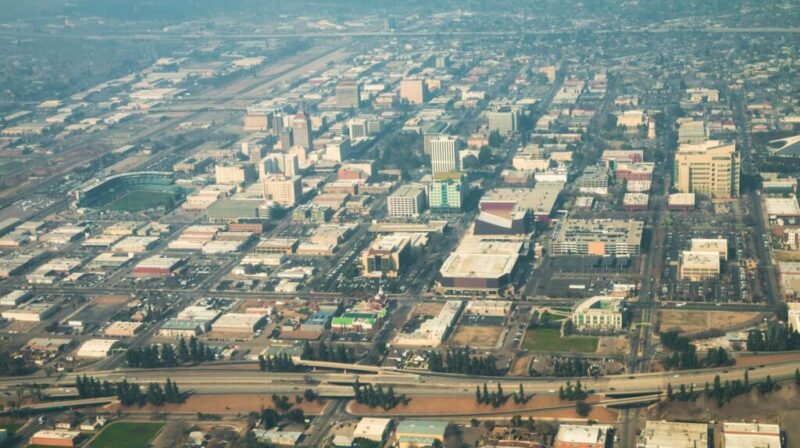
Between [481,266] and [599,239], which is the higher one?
[599,239]

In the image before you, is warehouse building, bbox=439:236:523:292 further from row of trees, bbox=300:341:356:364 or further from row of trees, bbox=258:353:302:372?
row of trees, bbox=258:353:302:372

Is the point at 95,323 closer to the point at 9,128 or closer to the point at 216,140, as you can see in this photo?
the point at 216,140

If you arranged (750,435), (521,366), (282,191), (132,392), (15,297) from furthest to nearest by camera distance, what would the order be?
(282,191) < (15,297) < (521,366) < (132,392) < (750,435)

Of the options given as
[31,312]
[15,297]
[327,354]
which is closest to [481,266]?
[327,354]

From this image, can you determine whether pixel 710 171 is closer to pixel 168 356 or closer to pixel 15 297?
pixel 168 356

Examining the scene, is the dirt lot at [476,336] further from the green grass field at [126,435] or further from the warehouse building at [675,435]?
the green grass field at [126,435]

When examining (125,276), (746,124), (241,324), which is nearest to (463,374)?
(241,324)
